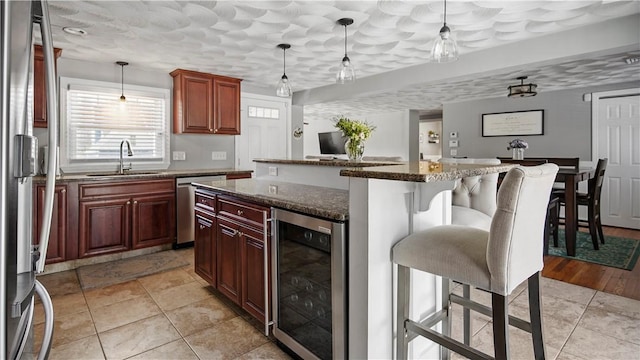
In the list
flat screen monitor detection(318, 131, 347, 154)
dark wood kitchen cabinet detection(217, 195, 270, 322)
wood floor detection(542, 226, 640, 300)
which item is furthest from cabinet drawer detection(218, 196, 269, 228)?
flat screen monitor detection(318, 131, 347, 154)

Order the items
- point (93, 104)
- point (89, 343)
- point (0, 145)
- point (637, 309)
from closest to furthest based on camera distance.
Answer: point (0, 145) → point (89, 343) → point (637, 309) → point (93, 104)

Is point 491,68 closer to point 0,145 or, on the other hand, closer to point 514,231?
point 514,231

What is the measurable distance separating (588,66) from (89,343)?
5.72 meters

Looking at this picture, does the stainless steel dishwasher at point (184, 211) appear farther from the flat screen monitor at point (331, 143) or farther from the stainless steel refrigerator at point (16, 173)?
the flat screen monitor at point (331, 143)

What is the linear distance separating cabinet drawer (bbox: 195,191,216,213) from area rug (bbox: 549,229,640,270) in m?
3.61

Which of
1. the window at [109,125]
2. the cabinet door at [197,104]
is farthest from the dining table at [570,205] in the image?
the window at [109,125]

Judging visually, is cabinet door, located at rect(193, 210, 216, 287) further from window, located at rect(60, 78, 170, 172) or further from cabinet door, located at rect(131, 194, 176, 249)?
window, located at rect(60, 78, 170, 172)

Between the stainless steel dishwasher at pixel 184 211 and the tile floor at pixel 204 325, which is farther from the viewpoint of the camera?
the stainless steel dishwasher at pixel 184 211

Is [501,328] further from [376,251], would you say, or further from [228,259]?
[228,259]

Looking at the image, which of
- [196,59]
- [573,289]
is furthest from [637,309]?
[196,59]

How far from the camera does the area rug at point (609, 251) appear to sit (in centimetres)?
361

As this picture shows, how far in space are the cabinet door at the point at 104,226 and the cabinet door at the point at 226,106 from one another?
5.36 feet

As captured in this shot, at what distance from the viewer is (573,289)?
287cm

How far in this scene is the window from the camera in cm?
395
